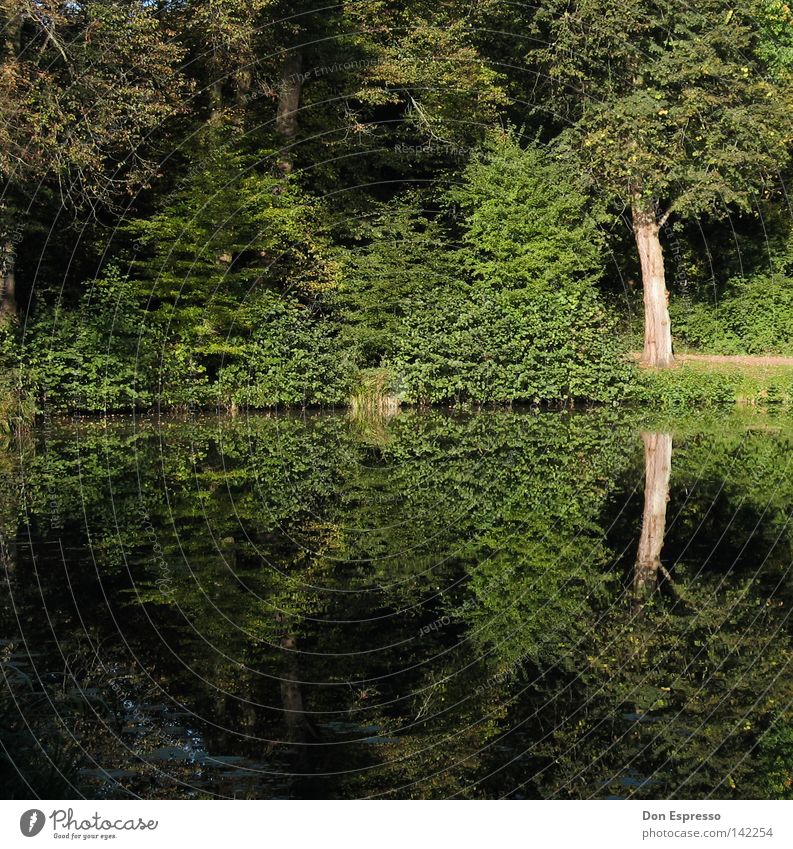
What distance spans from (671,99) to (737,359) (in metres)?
7.07

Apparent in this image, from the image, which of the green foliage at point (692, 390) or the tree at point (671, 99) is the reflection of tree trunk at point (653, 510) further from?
the tree at point (671, 99)

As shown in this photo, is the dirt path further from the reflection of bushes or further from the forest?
the reflection of bushes

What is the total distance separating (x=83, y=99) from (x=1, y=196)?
269 centimetres

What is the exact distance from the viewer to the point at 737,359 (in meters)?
31.0

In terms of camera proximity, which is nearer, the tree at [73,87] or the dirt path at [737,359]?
the tree at [73,87]

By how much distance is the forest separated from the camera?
26328mm

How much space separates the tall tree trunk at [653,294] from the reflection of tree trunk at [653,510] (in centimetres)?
1044

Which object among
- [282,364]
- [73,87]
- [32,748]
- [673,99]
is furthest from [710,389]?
[32,748]

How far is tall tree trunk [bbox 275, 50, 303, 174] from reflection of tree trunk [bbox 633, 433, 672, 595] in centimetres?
1402

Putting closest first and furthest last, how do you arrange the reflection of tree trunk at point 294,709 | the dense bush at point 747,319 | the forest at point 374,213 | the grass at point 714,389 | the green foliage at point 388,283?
the reflection of tree trunk at point 294,709
the forest at point 374,213
the grass at point 714,389
the green foliage at point 388,283
the dense bush at point 747,319

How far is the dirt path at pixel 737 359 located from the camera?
30.2 metres

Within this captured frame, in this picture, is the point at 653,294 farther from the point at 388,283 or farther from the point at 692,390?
the point at 388,283

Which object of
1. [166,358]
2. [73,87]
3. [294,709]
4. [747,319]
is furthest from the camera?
[747,319]

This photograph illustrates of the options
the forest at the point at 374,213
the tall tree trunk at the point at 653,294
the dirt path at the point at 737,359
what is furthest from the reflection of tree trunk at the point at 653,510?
the dirt path at the point at 737,359
